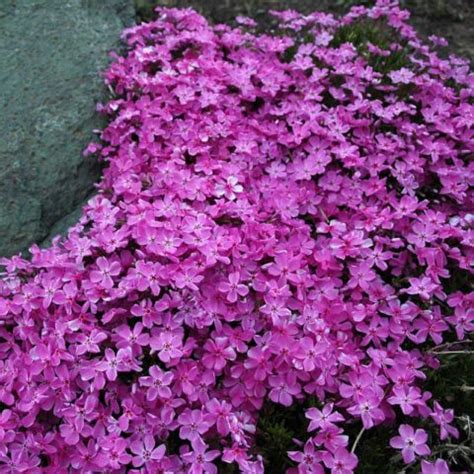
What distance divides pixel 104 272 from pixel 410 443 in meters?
1.22

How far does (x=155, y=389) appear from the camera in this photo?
7.41 feet

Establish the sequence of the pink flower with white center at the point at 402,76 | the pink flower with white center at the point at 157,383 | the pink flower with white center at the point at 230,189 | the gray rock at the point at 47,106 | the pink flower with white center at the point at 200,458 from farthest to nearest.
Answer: the pink flower with white center at the point at 402,76 < the gray rock at the point at 47,106 < the pink flower with white center at the point at 230,189 < the pink flower with white center at the point at 157,383 < the pink flower with white center at the point at 200,458

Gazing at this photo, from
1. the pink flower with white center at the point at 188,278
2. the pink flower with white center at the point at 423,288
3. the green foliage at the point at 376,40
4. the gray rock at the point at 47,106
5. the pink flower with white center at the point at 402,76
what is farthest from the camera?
the green foliage at the point at 376,40

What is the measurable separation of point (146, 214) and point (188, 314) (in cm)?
46

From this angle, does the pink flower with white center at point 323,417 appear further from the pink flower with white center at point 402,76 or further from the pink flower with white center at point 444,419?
the pink flower with white center at point 402,76

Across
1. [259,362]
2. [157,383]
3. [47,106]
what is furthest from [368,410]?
[47,106]

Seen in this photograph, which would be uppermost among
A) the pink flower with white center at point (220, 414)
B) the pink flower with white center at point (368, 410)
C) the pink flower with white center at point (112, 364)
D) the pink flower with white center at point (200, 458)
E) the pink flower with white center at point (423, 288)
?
the pink flower with white center at point (423, 288)

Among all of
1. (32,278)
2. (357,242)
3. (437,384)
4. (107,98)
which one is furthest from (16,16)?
(437,384)

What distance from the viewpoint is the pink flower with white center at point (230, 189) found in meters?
2.80

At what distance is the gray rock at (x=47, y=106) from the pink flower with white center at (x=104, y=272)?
76 cm

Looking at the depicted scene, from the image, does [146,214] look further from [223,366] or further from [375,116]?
[375,116]

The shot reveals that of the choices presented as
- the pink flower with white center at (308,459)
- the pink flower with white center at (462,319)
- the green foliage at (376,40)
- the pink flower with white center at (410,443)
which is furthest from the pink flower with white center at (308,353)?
the green foliage at (376,40)

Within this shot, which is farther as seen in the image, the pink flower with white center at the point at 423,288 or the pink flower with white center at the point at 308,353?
the pink flower with white center at the point at 423,288

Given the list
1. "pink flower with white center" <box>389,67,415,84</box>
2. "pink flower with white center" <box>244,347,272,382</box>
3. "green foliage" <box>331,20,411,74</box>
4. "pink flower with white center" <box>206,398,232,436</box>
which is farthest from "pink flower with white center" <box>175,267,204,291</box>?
"green foliage" <box>331,20,411,74</box>
